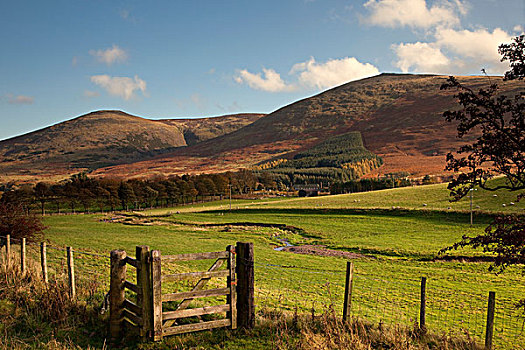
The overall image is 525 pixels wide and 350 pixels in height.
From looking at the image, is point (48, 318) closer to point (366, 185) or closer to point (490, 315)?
point (490, 315)

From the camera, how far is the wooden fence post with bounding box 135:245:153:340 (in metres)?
8.77

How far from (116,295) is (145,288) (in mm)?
1065

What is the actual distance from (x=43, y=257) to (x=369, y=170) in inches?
7669

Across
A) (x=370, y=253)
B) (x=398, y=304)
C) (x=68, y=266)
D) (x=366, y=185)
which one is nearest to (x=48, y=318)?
(x=68, y=266)

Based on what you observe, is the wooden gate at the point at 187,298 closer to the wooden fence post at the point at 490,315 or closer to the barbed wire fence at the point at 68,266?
the barbed wire fence at the point at 68,266

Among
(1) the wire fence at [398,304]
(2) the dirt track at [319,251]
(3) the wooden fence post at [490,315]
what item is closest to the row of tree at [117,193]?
(2) the dirt track at [319,251]

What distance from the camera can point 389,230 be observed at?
45094 mm

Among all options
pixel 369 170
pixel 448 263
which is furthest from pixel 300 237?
pixel 369 170

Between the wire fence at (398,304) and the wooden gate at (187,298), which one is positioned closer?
the wooden gate at (187,298)

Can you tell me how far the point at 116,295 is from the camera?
938cm

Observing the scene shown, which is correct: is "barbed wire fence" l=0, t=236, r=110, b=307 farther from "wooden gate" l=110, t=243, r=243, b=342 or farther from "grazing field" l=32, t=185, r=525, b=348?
"wooden gate" l=110, t=243, r=243, b=342

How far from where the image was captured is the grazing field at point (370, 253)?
14.8 metres

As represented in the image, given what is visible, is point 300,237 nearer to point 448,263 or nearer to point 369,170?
point 448,263

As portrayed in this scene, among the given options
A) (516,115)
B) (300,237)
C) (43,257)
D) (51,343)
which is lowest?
(300,237)
